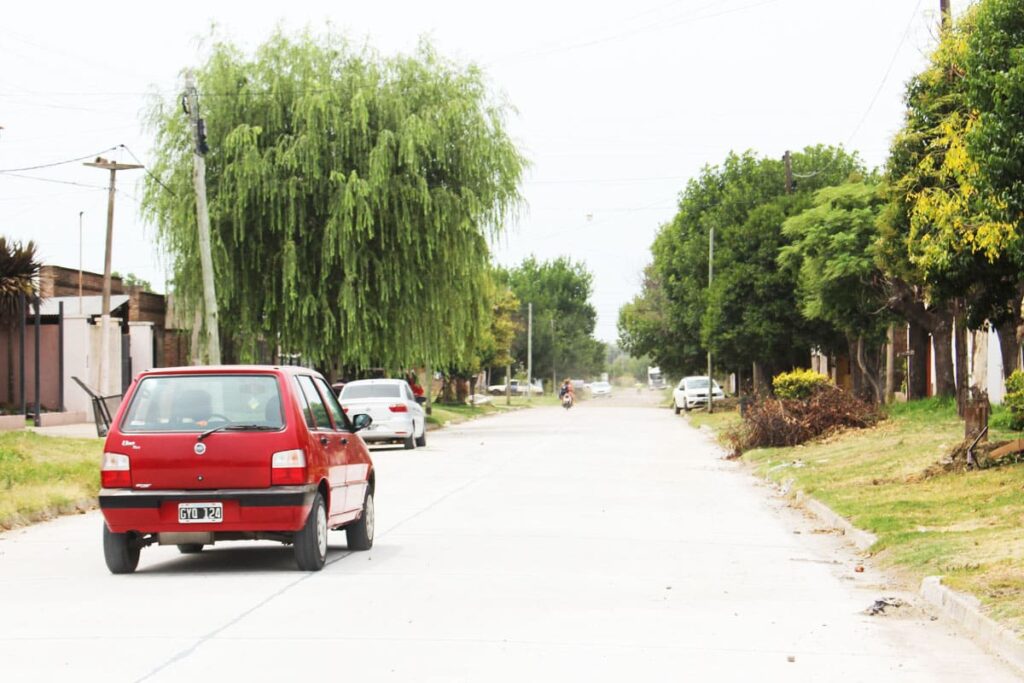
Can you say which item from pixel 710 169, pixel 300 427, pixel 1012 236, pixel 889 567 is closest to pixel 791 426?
pixel 1012 236

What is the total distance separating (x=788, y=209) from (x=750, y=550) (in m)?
41.9

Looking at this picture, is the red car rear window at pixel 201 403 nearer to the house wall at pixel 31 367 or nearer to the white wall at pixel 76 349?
the house wall at pixel 31 367

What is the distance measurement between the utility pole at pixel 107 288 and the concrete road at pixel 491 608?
2270cm

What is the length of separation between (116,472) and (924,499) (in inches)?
373

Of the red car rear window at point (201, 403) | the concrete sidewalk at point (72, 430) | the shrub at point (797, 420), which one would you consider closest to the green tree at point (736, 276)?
the shrub at point (797, 420)

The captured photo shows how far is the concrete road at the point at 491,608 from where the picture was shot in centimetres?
757

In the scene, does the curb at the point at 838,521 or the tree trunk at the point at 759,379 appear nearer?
the curb at the point at 838,521

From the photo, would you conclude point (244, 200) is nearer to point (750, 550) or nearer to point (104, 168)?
point (104, 168)

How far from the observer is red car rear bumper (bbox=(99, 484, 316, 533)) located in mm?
10906

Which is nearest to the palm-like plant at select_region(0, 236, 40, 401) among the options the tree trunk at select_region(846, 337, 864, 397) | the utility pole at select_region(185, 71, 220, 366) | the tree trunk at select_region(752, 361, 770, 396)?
the utility pole at select_region(185, 71, 220, 366)

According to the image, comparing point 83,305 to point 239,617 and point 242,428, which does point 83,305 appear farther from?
point 239,617

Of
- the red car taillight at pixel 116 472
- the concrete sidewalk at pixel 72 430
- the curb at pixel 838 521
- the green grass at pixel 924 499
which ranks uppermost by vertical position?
the red car taillight at pixel 116 472

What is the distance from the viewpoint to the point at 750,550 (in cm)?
1342

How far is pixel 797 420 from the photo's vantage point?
3002 centimetres
